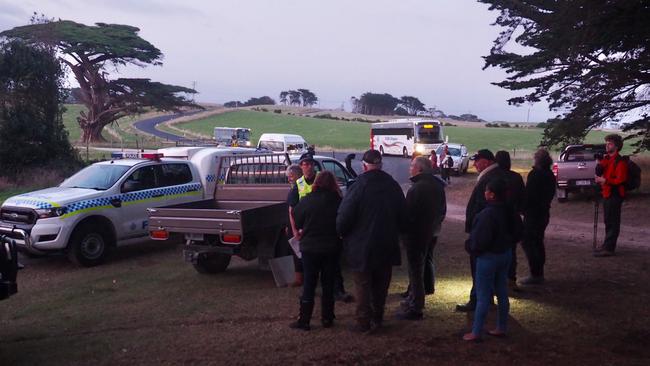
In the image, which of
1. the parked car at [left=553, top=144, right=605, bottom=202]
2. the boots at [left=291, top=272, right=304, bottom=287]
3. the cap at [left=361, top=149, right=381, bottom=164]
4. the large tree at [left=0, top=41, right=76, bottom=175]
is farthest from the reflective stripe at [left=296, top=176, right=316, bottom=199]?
the large tree at [left=0, top=41, right=76, bottom=175]

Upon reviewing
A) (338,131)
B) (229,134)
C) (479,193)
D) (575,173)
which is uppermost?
(338,131)

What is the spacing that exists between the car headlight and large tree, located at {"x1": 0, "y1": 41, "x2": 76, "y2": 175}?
1583cm

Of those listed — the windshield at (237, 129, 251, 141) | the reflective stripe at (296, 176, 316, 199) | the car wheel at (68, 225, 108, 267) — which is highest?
the windshield at (237, 129, 251, 141)

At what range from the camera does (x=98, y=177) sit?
1149 cm

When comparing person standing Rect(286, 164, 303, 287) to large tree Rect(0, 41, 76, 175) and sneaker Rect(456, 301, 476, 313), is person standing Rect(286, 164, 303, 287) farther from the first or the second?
Answer: large tree Rect(0, 41, 76, 175)

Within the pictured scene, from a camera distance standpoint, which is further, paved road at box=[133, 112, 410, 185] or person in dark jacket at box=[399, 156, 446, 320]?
paved road at box=[133, 112, 410, 185]

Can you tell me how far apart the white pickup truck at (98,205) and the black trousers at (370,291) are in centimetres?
517

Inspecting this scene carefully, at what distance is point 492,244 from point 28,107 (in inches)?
926

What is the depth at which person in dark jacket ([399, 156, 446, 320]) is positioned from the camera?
6.18 meters

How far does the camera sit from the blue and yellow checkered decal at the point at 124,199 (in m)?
10.2

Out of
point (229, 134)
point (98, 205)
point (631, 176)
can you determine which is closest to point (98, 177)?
point (98, 205)

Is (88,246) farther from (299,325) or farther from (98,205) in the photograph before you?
(299,325)

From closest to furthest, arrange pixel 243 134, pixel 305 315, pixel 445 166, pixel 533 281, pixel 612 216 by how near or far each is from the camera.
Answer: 1. pixel 305 315
2. pixel 533 281
3. pixel 612 216
4. pixel 445 166
5. pixel 243 134

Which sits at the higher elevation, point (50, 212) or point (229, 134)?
point (229, 134)
